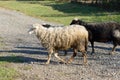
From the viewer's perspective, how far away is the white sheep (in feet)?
47.5

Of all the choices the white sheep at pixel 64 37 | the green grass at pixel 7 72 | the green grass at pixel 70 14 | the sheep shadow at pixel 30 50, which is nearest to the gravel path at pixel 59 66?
the sheep shadow at pixel 30 50

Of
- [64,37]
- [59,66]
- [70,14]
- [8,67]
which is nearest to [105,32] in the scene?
[64,37]

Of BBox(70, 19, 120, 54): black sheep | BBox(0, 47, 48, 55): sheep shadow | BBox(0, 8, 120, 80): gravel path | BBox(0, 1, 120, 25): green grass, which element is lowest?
BBox(0, 1, 120, 25): green grass

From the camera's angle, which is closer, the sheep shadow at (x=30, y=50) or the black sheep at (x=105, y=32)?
the black sheep at (x=105, y=32)

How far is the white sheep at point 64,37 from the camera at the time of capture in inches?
571

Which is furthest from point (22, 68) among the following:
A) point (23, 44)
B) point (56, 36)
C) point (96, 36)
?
point (23, 44)

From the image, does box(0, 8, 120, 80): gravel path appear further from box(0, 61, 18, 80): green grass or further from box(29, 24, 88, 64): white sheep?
box(29, 24, 88, 64): white sheep

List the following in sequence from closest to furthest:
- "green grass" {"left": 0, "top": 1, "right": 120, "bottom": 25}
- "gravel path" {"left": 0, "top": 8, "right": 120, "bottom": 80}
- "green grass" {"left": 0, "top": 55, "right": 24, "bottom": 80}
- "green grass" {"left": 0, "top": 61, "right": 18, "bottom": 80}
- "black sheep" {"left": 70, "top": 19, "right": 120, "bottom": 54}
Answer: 1. "green grass" {"left": 0, "top": 61, "right": 18, "bottom": 80}
2. "green grass" {"left": 0, "top": 55, "right": 24, "bottom": 80}
3. "gravel path" {"left": 0, "top": 8, "right": 120, "bottom": 80}
4. "black sheep" {"left": 70, "top": 19, "right": 120, "bottom": 54}
5. "green grass" {"left": 0, "top": 1, "right": 120, "bottom": 25}

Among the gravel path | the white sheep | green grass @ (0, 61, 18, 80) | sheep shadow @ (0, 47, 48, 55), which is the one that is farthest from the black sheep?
green grass @ (0, 61, 18, 80)

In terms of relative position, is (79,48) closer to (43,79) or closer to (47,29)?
(47,29)

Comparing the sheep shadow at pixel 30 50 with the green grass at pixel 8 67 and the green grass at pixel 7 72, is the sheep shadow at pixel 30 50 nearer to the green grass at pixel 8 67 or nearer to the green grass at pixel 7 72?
the green grass at pixel 8 67

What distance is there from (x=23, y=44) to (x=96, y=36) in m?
5.32

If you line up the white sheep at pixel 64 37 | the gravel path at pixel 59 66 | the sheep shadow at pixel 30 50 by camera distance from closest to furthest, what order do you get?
1. the gravel path at pixel 59 66
2. the white sheep at pixel 64 37
3. the sheep shadow at pixel 30 50

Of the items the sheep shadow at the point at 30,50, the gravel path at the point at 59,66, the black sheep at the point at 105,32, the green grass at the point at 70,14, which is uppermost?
the black sheep at the point at 105,32
